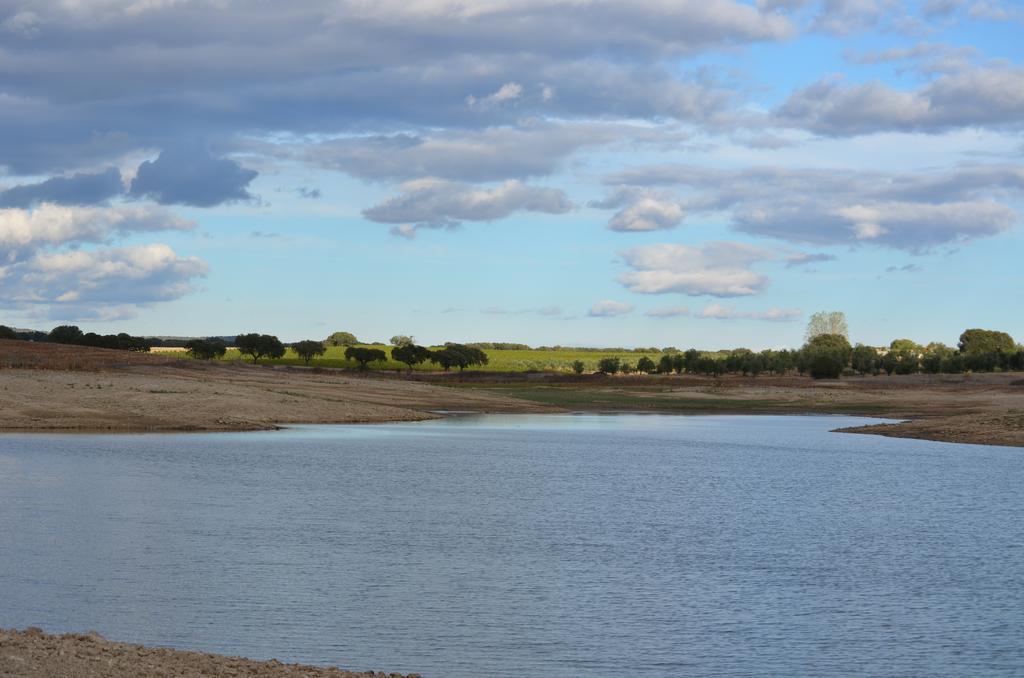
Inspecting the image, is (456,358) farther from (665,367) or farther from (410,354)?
(665,367)

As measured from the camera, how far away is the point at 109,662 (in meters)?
15.1

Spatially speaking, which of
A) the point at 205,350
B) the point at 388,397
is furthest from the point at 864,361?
the point at 205,350

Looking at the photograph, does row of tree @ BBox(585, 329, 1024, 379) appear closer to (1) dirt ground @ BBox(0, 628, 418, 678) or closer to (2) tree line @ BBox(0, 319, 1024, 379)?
(2) tree line @ BBox(0, 319, 1024, 379)

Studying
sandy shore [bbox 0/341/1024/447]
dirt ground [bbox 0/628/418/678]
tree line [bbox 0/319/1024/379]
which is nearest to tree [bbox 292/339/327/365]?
tree line [bbox 0/319/1024/379]

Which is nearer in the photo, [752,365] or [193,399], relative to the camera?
[193,399]

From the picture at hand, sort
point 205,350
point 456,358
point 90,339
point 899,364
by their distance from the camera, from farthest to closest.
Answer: point 456,358 < point 205,350 < point 899,364 < point 90,339

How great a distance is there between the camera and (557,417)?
333 feet

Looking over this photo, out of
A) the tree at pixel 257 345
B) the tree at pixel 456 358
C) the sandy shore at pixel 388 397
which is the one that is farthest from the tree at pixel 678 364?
the tree at pixel 257 345

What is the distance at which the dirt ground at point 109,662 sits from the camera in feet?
47.5

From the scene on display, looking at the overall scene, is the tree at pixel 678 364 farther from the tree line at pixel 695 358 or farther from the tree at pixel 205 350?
the tree at pixel 205 350

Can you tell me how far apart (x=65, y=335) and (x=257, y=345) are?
1174 inches

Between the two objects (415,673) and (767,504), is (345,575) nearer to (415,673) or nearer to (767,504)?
(415,673)

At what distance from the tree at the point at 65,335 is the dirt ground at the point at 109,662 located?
450 feet

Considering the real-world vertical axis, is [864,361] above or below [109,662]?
above
